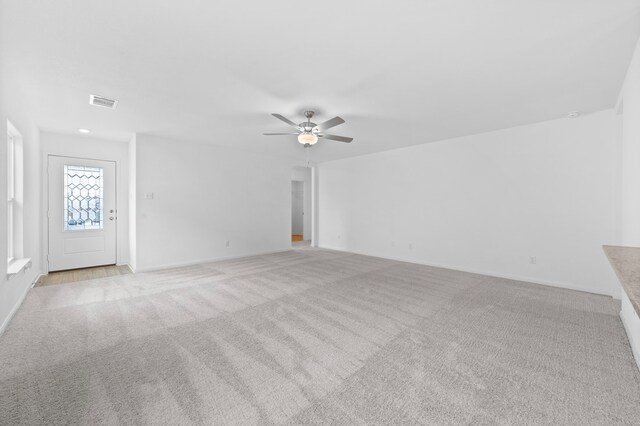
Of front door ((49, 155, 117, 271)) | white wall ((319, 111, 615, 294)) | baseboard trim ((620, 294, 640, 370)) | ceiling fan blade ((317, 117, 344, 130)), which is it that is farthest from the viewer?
front door ((49, 155, 117, 271))

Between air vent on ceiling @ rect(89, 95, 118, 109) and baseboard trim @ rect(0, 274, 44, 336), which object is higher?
air vent on ceiling @ rect(89, 95, 118, 109)

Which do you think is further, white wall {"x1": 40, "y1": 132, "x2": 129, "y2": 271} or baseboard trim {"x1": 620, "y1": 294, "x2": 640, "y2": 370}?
white wall {"x1": 40, "y1": 132, "x2": 129, "y2": 271}

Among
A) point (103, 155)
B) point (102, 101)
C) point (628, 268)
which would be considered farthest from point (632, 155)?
point (103, 155)

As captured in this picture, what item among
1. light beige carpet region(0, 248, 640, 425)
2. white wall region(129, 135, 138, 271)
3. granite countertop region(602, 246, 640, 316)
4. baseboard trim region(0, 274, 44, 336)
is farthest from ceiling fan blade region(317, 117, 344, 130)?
baseboard trim region(0, 274, 44, 336)

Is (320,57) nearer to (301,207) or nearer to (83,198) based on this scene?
(83,198)

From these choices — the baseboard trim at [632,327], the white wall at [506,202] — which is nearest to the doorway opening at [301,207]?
the white wall at [506,202]

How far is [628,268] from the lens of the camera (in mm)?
1190

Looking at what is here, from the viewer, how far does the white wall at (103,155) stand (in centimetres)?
475

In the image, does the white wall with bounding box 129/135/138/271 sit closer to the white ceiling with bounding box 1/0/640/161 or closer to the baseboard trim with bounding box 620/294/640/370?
the white ceiling with bounding box 1/0/640/161

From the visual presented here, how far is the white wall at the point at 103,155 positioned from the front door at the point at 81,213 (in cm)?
7

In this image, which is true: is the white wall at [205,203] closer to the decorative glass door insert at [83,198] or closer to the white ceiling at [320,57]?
the decorative glass door insert at [83,198]

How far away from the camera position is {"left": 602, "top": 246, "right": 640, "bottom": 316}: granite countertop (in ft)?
2.84

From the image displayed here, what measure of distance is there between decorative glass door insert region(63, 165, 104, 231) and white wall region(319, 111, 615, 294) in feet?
19.0

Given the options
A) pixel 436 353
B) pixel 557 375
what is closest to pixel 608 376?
pixel 557 375
